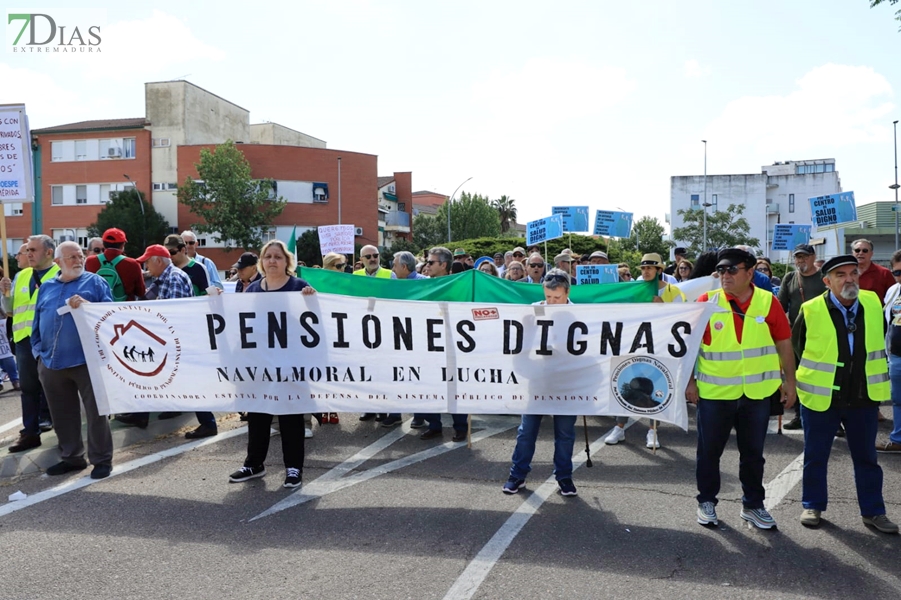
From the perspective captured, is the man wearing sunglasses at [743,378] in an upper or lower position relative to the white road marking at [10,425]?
upper

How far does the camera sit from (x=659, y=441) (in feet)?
26.6

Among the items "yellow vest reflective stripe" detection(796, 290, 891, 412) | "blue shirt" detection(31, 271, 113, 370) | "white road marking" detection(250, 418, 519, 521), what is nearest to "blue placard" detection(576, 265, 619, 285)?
"white road marking" detection(250, 418, 519, 521)

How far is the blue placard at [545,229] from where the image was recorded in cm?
1581

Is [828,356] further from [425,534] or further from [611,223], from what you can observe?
[611,223]

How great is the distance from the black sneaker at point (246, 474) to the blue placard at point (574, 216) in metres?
12.7

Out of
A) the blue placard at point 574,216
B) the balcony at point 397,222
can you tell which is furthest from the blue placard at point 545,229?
the balcony at point 397,222

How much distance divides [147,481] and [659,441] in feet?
16.3

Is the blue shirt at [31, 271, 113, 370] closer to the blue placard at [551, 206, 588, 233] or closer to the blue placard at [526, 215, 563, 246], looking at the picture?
the blue placard at [526, 215, 563, 246]

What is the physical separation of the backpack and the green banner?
1940mm

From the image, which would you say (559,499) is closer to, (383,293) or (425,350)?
(425,350)

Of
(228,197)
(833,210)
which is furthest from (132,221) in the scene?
(833,210)

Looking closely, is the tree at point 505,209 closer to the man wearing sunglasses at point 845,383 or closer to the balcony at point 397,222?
the balcony at point 397,222

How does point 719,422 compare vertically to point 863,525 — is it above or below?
above

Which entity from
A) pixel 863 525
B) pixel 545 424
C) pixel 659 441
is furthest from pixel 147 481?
pixel 863 525
